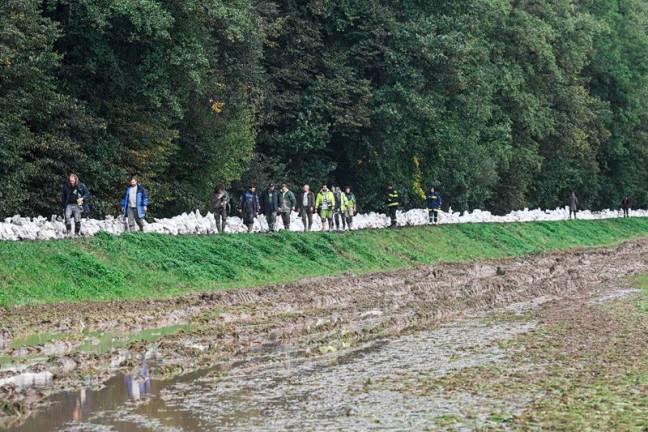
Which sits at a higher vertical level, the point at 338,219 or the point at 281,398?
the point at 338,219

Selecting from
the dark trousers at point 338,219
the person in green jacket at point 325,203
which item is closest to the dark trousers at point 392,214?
the dark trousers at point 338,219

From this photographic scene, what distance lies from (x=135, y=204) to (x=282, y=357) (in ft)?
54.8

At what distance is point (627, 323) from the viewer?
2056 centimetres

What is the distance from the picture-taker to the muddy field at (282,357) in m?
Answer: 12.2

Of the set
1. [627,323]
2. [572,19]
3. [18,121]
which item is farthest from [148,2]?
[572,19]

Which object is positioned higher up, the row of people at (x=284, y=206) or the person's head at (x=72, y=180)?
the person's head at (x=72, y=180)

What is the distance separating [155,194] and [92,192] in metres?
2.62

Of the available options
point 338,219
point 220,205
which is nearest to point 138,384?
point 220,205

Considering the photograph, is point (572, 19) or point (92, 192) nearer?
point (92, 192)

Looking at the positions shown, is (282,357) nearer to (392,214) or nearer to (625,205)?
(392,214)

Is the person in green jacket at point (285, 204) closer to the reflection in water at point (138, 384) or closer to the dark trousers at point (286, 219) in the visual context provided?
the dark trousers at point (286, 219)

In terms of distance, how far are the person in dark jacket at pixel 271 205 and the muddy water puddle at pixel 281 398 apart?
22268mm

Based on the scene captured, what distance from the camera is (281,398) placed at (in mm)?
13125

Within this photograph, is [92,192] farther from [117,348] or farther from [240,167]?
[117,348]
